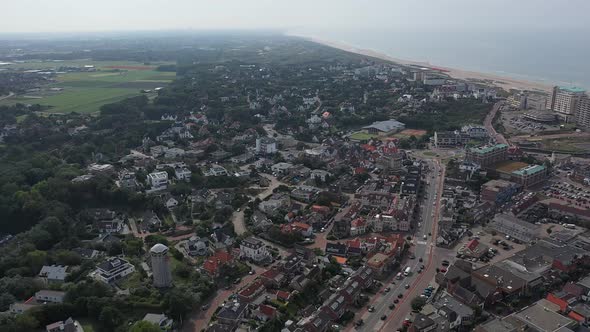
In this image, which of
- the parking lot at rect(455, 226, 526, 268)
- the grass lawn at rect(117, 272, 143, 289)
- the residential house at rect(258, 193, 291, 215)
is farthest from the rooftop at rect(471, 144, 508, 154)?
the grass lawn at rect(117, 272, 143, 289)

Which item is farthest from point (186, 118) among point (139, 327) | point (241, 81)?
point (139, 327)

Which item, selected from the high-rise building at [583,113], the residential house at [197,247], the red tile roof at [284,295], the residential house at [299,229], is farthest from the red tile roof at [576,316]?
the high-rise building at [583,113]

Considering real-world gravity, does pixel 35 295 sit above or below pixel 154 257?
below

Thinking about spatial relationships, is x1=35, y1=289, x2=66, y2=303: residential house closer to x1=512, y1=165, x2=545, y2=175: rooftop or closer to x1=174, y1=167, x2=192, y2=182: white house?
x1=174, y1=167, x2=192, y2=182: white house

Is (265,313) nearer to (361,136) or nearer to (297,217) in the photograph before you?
(297,217)

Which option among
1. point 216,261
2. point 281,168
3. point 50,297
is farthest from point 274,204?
point 50,297

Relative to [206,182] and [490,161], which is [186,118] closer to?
[206,182]

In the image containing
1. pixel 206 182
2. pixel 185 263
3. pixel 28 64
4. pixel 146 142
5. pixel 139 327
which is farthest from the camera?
pixel 28 64
